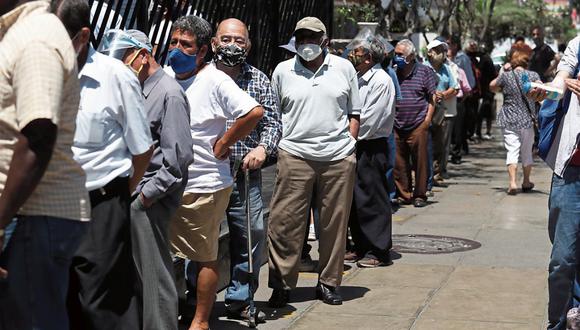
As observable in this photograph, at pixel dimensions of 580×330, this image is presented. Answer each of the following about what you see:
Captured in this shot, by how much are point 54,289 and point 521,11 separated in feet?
155

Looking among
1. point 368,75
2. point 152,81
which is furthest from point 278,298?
point 368,75

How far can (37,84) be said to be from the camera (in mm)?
3787

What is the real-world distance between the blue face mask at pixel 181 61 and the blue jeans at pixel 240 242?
99cm

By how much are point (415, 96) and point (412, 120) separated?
0.32 metres

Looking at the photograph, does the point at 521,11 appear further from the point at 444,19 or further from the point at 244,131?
the point at 244,131

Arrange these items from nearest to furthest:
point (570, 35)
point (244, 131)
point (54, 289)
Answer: point (54, 289)
point (244, 131)
point (570, 35)

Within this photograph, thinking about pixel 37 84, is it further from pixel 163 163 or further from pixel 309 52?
pixel 309 52

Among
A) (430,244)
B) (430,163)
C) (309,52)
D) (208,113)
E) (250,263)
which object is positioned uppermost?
(309,52)

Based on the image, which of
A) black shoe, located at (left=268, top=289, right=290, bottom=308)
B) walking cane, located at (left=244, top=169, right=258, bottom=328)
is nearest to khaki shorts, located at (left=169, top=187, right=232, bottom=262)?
walking cane, located at (left=244, top=169, right=258, bottom=328)

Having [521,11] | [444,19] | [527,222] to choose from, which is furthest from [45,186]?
[521,11]

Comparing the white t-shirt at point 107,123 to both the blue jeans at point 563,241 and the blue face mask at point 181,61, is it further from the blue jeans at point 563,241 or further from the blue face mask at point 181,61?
the blue jeans at point 563,241

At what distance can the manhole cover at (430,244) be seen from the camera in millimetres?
10297

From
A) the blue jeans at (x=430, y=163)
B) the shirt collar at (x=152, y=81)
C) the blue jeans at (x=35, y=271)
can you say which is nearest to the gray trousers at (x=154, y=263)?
the shirt collar at (x=152, y=81)

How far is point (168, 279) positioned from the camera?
6.07 metres
